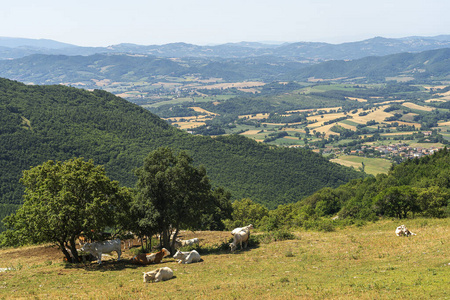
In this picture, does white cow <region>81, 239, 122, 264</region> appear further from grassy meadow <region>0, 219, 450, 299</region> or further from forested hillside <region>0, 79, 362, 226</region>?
forested hillside <region>0, 79, 362, 226</region>

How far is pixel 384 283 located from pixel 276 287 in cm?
592

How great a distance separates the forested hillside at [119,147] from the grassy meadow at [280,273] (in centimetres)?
8093

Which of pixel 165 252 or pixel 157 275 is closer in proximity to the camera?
pixel 157 275

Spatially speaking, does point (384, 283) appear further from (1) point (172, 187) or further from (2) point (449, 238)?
(1) point (172, 187)

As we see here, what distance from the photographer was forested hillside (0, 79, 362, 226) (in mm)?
118125

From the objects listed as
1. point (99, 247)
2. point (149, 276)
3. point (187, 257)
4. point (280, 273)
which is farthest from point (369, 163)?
point (149, 276)

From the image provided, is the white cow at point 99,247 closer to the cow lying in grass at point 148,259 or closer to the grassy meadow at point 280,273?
the grassy meadow at point 280,273

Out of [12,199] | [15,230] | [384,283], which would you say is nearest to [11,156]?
[12,199]

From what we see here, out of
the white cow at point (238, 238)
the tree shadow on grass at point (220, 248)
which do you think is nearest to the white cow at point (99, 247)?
the tree shadow on grass at point (220, 248)

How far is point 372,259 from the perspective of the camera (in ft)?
83.0

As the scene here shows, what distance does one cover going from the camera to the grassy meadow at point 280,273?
18806 millimetres

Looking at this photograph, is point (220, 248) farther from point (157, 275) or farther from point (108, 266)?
point (157, 275)

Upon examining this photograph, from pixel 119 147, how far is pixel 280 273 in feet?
407

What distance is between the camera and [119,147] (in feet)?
454
